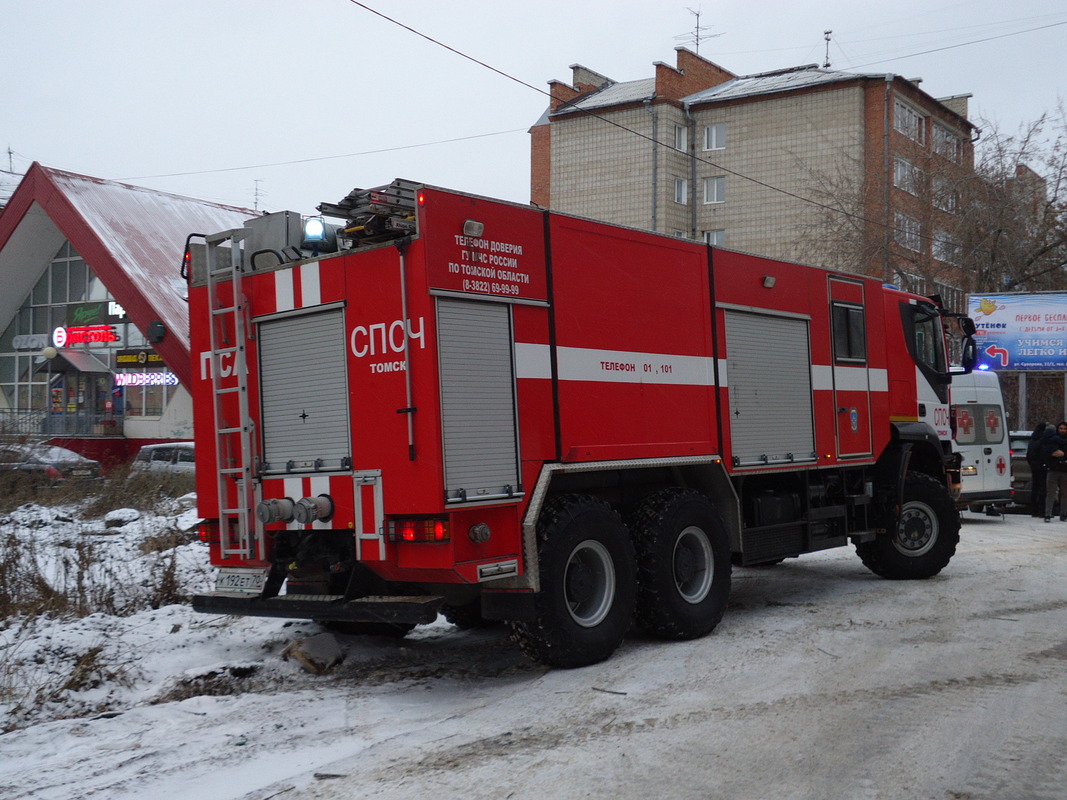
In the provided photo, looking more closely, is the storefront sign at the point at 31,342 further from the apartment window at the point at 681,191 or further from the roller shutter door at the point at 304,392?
the roller shutter door at the point at 304,392

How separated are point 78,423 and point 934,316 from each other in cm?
2963

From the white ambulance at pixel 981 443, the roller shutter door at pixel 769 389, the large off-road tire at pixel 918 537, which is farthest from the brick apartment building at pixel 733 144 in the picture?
the roller shutter door at pixel 769 389

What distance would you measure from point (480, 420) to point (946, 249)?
2818cm

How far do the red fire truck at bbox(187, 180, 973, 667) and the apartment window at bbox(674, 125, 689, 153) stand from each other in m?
33.6

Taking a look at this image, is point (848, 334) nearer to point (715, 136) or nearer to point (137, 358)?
point (137, 358)

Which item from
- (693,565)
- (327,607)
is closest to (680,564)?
(693,565)

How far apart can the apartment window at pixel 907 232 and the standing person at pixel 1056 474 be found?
1246cm

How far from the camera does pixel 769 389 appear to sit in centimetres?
951

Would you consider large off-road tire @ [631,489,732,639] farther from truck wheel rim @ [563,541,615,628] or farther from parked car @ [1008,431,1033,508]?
parked car @ [1008,431,1033,508]

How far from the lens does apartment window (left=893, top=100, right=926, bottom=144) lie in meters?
38.2

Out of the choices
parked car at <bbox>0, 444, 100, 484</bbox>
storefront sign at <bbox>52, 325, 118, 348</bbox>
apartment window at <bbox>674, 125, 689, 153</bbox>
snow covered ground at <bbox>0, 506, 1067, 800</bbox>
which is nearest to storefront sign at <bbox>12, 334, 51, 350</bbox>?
storefront sign at <bbox>52, 325, 118, 348</bbox>

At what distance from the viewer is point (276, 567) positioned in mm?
7219

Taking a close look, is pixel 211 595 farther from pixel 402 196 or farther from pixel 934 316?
pixel 934 316

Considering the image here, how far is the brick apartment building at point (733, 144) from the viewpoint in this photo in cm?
3784
